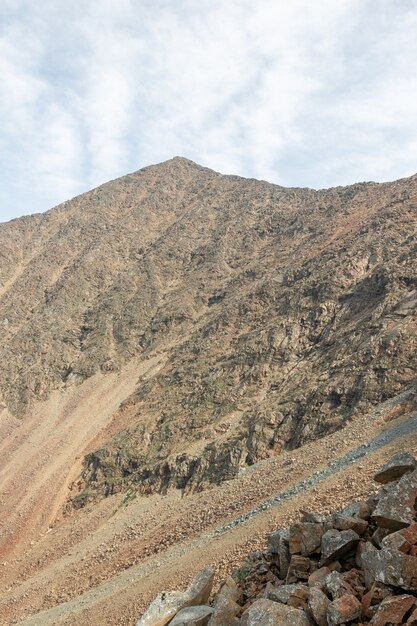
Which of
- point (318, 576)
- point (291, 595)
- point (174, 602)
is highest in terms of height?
point (291, 595)

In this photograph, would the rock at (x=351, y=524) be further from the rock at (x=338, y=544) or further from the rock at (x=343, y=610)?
the rock at (x=343, y=610)

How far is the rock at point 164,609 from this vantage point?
9.78 metres

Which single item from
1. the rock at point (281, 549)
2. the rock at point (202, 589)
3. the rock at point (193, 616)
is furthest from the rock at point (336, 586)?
the rock at point (202, 589)

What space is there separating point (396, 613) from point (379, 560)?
83cm

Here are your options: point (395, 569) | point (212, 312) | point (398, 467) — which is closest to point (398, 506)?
point (395, 569)

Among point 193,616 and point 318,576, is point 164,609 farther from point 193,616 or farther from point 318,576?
point 318,576

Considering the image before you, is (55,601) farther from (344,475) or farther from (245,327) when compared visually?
(245,327)

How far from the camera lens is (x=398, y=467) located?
9.78 m

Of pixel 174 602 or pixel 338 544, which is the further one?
pixel 174 602

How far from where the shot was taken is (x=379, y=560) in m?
6.83

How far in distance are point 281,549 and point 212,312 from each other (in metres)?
45.6

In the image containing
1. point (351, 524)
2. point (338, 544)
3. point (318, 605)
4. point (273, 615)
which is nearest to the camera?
point (318, 605)

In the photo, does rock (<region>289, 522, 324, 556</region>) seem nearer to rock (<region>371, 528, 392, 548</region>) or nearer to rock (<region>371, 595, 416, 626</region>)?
rock (<region>371, 528, 392, 548</region>)

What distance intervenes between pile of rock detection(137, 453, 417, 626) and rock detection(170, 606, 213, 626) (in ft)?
0.06
